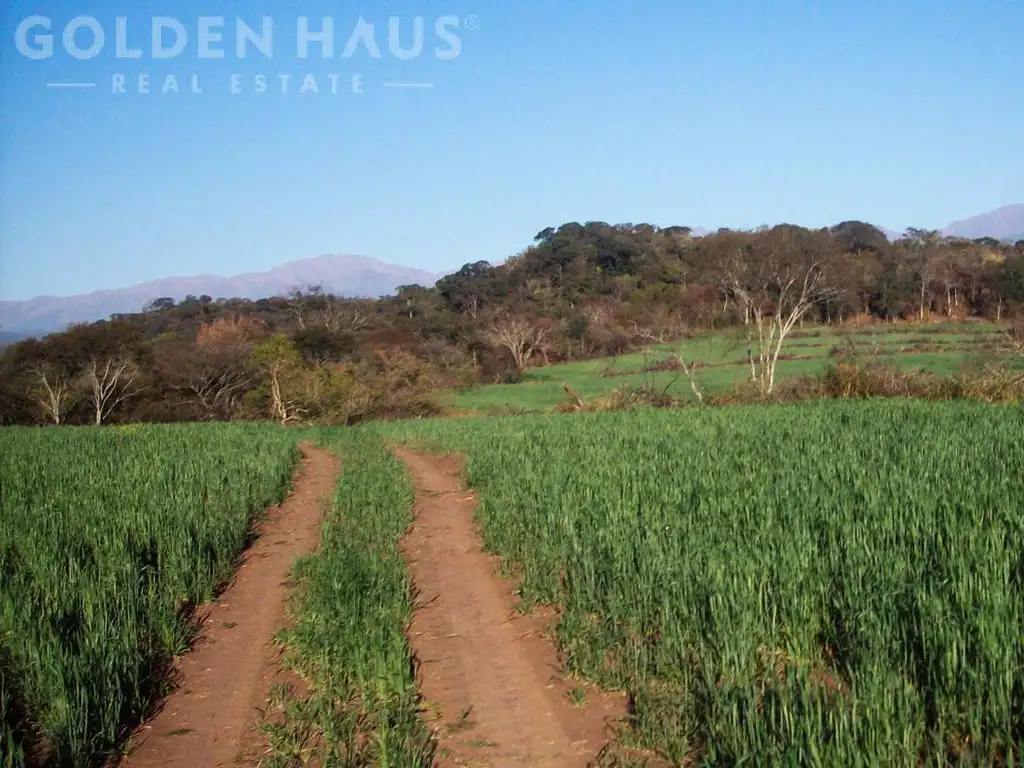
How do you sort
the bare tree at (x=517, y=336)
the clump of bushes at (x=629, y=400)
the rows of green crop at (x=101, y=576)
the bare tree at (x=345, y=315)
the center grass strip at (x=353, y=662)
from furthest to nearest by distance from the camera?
the bare tree at (x=345, y=315), the bare tree at (x=517, y=336), the clump of bushes at (x=629, y=400), the rows of green crop at (x=101, y=576), the center grass strip at (x=353, y=662)

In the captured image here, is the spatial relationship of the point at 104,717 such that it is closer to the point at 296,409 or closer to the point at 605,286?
the point at 296,409

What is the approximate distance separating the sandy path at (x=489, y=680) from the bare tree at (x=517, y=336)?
56.6 meters

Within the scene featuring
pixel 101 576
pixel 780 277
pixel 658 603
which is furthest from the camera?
pixel 780 277

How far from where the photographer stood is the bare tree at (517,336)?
67.0 metres

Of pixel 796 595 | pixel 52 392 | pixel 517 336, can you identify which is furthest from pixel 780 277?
pixel 52 392

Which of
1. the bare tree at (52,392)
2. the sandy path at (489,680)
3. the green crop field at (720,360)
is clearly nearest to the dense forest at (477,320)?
the bare tree at (52,392)

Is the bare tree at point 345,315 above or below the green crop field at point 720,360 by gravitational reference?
above

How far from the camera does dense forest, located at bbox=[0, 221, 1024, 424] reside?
44.5 meters

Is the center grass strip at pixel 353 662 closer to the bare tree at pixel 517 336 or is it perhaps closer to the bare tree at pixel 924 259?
the bare tree at pixel 517 336

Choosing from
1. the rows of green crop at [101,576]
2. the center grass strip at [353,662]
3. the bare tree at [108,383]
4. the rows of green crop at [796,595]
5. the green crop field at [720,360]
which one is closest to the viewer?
the rows of green crop at [796,595]

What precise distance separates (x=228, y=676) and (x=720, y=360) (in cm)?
5390

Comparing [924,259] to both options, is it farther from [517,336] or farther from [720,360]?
[517,336]

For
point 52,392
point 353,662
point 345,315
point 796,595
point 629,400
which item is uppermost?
point 345,315

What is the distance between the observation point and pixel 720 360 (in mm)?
56906
